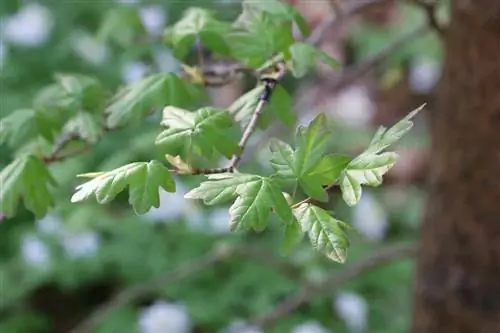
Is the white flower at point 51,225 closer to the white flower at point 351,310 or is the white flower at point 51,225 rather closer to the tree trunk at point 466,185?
the white flower at point 351,310

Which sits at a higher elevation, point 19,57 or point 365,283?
point 19,57

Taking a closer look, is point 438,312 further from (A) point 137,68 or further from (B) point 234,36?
(A) point 137,68

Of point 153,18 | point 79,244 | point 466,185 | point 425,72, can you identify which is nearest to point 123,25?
point 466,185

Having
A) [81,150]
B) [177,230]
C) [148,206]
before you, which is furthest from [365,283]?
[148,206]

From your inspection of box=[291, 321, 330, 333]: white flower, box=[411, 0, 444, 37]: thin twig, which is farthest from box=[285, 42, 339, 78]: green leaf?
box=[291, 321, 330, 333]: white flower

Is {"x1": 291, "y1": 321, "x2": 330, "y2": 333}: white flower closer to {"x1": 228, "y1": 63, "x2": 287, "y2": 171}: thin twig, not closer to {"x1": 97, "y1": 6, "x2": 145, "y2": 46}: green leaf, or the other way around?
{"x1": 97, "y1": 6, "x2": 145, "y2": 46}: green leaf
